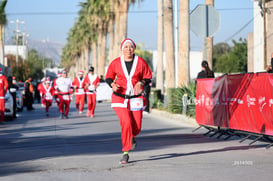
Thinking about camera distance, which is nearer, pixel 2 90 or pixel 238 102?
pixel 238 102

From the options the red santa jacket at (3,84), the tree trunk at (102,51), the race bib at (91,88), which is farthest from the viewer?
the tree trunk at (102,51)

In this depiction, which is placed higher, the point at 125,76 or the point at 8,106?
the point at 125,76

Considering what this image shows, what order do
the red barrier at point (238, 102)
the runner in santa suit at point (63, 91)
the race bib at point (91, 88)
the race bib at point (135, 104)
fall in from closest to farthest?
1. the race bib at point (135, 104)
2. the red barrier at point (238, 102)
3. the runner in santa suit at point (63, 91)
4. the race bib at point (91, 88)

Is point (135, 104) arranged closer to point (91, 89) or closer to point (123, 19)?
point (91, 89)

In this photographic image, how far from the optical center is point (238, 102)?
13234 millimetres

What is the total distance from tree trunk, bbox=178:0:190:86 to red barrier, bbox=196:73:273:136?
372 inches

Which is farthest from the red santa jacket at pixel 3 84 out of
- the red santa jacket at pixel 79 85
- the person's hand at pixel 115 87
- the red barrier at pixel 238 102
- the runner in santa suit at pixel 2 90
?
the person's hand at pixel 115 87

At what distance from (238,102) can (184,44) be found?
1235cm

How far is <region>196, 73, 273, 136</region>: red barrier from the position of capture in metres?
11.8

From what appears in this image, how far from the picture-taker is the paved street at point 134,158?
8.19 meters

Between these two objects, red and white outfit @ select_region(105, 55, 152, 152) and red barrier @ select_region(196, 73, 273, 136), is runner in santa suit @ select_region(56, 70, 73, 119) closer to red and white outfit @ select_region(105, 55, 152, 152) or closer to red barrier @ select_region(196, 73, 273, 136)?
red barrier @ select_region(196, 73, 273, 136)

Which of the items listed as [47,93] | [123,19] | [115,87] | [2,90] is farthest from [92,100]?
[123,19]

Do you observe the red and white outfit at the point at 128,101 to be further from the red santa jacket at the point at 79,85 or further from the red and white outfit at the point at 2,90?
the red santa jacket at the point at 79,85

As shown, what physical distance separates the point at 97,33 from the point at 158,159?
60552mm
